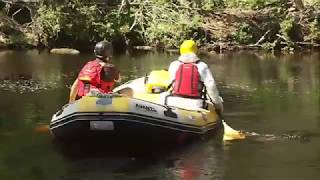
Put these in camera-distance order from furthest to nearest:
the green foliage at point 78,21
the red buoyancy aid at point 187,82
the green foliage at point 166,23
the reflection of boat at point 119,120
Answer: the green foliage at point 78,21 → the green foliage at point 166,23 → the red buoyancy aid at point 187,82 → the reflection of boat at point 119,120

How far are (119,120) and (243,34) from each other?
56.8 feet

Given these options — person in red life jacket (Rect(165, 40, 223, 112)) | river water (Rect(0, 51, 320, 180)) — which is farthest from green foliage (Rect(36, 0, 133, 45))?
person in red life jacket (Rect(165, 40, 223, 112))

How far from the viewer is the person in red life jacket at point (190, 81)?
8.47 meters

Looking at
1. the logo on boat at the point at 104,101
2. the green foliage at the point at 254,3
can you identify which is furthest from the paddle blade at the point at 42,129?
the green foliage at the point at 254,3

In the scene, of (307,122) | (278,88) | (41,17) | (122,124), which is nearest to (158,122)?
(122,124)

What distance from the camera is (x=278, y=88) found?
45.0 feet

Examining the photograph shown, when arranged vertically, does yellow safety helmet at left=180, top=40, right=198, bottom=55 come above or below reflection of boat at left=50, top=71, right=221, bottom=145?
above

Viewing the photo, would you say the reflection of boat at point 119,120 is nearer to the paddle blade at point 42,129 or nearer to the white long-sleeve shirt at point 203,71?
the white long-sleeve shirt at point 203,71

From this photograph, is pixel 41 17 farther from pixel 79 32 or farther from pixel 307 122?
pixel 307 122

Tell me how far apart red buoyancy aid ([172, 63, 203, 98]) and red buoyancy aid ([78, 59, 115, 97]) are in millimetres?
918

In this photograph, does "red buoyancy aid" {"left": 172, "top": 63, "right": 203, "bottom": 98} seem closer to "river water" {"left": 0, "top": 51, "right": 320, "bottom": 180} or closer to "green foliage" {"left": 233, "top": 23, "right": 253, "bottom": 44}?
"river water" {"left": 0, "top": 51, "right": 320, "bottom": 180}

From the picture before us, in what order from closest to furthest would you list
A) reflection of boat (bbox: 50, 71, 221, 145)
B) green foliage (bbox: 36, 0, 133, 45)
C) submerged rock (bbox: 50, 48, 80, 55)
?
reflection of boat (bbox: 50, 71, 221, 145)
submerged rock (bbox: 50, 48, 80, 55)
green foliage (bbox: 36, 0, 133, 45)

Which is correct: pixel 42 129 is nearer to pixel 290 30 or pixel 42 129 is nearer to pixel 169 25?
pixel 169 25

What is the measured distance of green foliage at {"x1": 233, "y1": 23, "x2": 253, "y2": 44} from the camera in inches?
949
